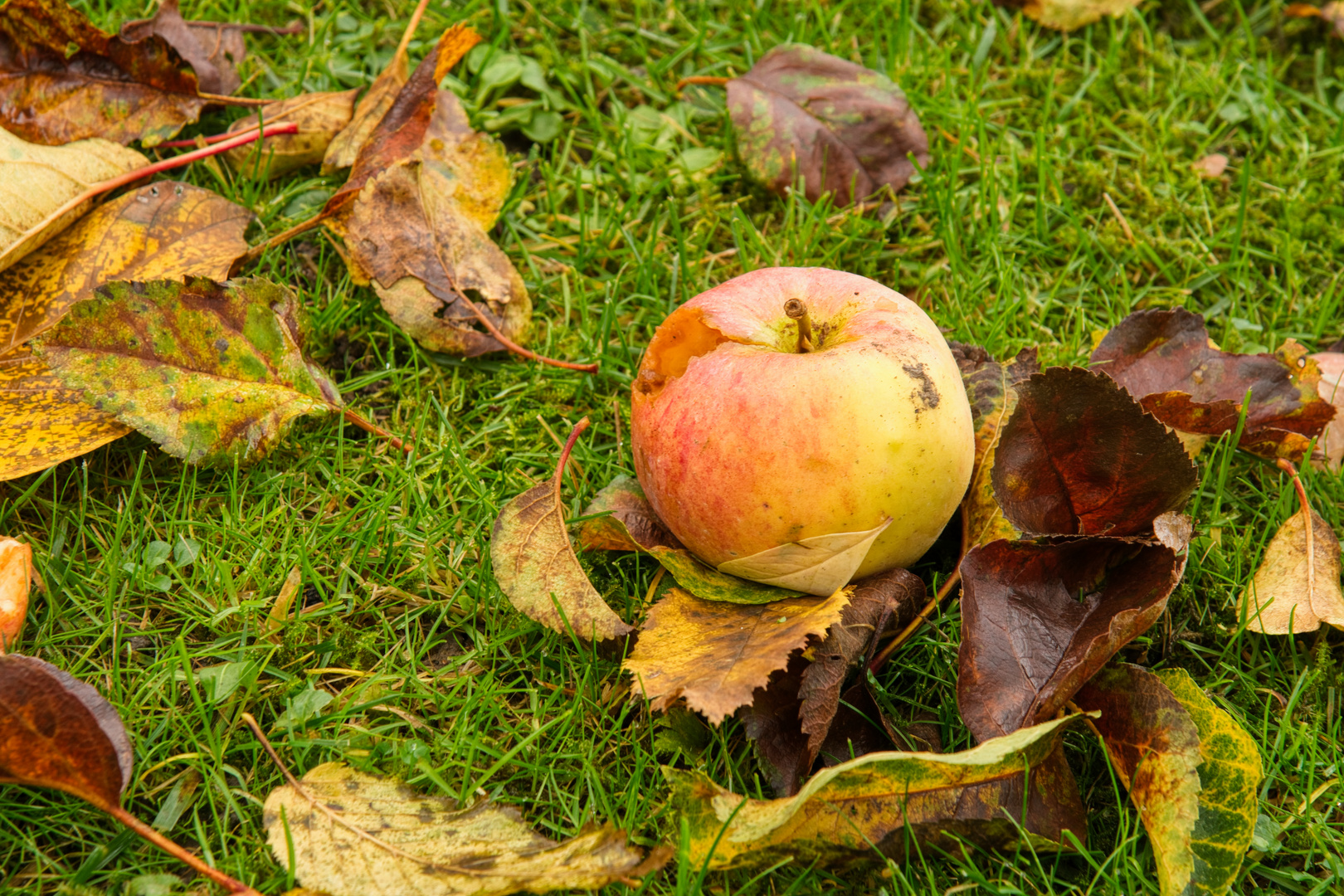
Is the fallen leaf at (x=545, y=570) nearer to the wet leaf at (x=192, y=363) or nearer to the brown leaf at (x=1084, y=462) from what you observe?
the wet leaf at (x=192, y=363)

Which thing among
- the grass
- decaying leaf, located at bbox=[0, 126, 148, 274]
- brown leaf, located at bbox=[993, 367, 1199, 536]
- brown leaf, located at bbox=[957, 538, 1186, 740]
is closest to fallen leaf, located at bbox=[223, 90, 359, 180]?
the grass

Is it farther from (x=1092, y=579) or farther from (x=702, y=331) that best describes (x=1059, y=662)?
(x=702, y=331)

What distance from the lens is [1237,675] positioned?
6.21ft

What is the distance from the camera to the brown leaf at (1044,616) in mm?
1597

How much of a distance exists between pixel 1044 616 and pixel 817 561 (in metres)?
0.41

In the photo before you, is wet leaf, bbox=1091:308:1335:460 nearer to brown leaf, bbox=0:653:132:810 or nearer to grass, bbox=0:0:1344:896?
grass, bbox=0:0:1344:896

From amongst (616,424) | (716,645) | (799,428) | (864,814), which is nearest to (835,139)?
(616,424)

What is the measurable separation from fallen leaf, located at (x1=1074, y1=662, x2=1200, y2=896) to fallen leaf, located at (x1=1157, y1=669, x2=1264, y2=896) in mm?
20

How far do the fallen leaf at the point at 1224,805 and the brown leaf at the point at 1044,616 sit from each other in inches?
8.4

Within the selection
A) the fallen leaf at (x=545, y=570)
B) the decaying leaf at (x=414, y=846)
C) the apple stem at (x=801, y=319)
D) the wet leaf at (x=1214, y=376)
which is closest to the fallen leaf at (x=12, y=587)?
the decaying leaf at (x=414, y=846)

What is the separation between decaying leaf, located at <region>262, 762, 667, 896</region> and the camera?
1.47 m

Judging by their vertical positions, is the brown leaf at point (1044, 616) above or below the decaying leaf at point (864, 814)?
above

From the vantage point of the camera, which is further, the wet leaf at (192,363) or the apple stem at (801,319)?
the wet leaf at (192,363)

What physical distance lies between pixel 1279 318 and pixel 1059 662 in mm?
1413
